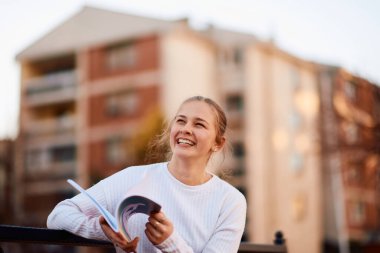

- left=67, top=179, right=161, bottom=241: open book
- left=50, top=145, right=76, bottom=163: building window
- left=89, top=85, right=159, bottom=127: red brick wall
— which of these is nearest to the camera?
left=67, top=179, right=161, bottom=241: open book

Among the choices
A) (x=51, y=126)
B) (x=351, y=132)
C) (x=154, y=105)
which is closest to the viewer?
(x=351, y=132)

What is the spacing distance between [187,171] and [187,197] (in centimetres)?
11

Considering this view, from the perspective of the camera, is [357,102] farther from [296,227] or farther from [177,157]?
[296,227]

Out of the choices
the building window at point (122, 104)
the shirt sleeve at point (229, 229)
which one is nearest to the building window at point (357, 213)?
the building window at point (122, 104)

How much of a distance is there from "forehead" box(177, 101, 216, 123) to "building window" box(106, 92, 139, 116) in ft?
88.0

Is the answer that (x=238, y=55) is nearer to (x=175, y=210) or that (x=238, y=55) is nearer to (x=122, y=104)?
(x=122, y=104)

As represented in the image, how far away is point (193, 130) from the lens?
266cm

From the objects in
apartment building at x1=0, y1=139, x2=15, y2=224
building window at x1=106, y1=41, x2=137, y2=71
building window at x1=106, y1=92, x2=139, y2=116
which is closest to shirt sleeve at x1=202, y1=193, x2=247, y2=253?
apartment building at x1=0, y1=139, x2=15, y2=224

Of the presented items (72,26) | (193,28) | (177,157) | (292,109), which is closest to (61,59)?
(72,26)

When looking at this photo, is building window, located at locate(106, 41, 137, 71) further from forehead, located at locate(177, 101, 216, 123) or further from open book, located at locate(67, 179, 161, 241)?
open book, located at locate(67, 179, 161, 241)

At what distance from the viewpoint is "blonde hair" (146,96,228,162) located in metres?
2.76

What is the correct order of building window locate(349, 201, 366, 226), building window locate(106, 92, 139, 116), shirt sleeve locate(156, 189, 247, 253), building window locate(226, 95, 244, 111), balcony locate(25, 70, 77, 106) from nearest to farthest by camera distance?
shirt sleeve locate(156, 189, 247, 253), building window locate(106, 92, 139, 116), building window locate(226, 95, 244, 111), balcony locate(25, 70, 77, 106), building window locate(349, 201, 366, 226)

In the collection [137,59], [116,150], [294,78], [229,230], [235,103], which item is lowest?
[229,230]

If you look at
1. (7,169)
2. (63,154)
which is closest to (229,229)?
(7,169)
